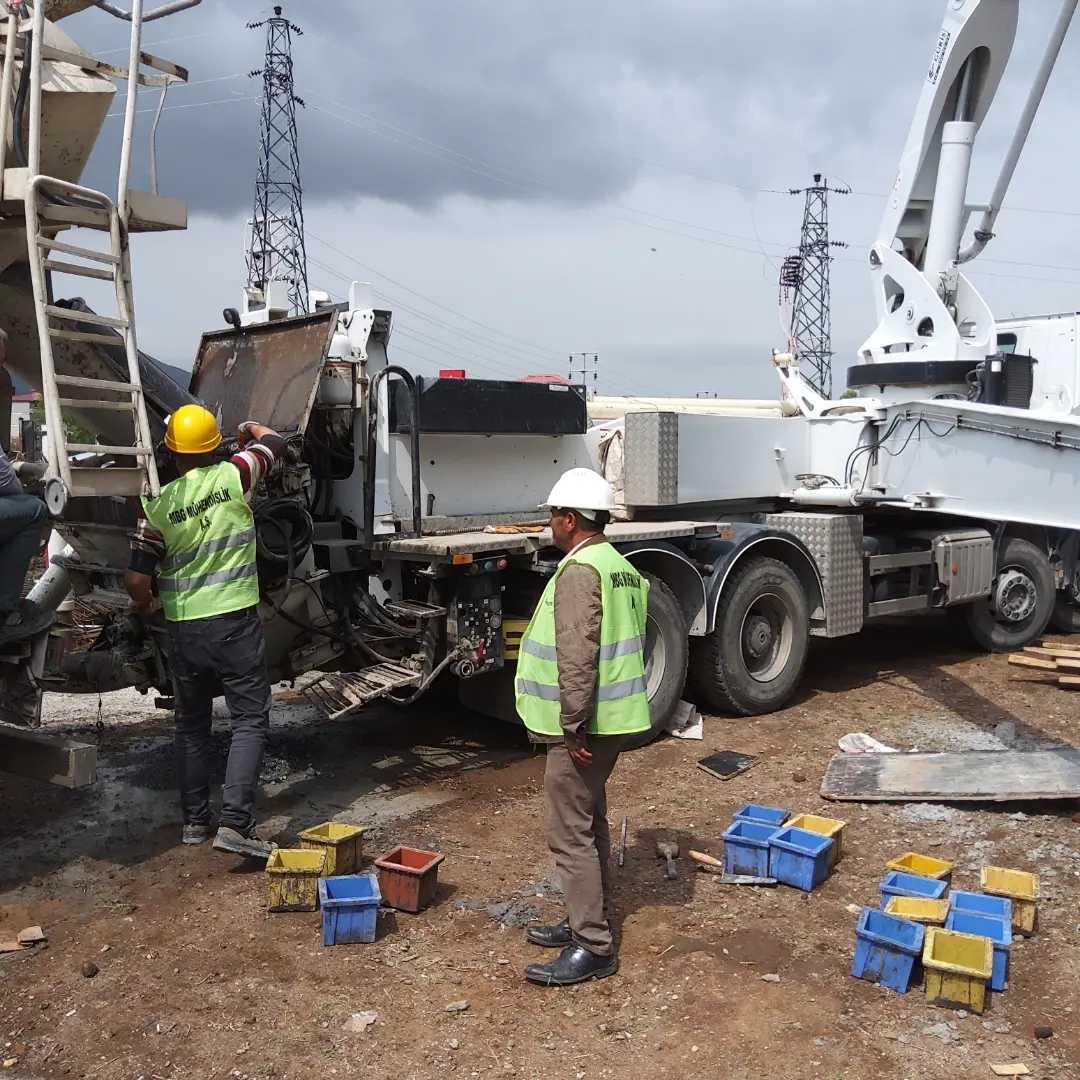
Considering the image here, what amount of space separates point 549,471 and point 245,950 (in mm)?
3629

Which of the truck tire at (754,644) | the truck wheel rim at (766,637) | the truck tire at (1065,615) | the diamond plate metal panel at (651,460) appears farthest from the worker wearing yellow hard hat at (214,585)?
the truck tire at (1065,615)

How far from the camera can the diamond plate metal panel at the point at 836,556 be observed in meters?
7.73

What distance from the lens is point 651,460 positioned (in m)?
7.05

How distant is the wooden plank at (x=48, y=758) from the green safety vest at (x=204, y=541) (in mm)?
685

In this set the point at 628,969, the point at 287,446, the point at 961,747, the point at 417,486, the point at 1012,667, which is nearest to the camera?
the point at 628,969

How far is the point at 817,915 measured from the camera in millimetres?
4312

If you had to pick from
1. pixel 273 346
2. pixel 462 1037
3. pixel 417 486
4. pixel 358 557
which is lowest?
pixel 462 1037

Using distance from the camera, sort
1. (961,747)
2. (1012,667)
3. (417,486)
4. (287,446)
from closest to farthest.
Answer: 1. (287,446)
2. (417,486)
3. (961,747)
4. (1012,667)

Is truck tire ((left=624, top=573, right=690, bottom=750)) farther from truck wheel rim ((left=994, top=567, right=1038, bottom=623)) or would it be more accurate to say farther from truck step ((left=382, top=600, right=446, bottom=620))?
truck wheel rim ((left=994, top=567, right=1038, bottom=623))

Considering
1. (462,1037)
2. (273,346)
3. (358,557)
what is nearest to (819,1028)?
(462,1037)

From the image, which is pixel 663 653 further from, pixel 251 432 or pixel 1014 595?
pixel 1014 595

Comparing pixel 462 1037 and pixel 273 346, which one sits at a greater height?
pixel 273 346

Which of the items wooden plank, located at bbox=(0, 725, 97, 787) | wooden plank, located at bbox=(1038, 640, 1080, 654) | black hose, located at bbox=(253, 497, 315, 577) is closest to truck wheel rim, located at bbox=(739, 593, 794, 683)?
wooden plank, located at bbox=(1038, 640, 1080, 654)

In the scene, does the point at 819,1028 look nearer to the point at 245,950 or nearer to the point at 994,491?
the point at 245,950
